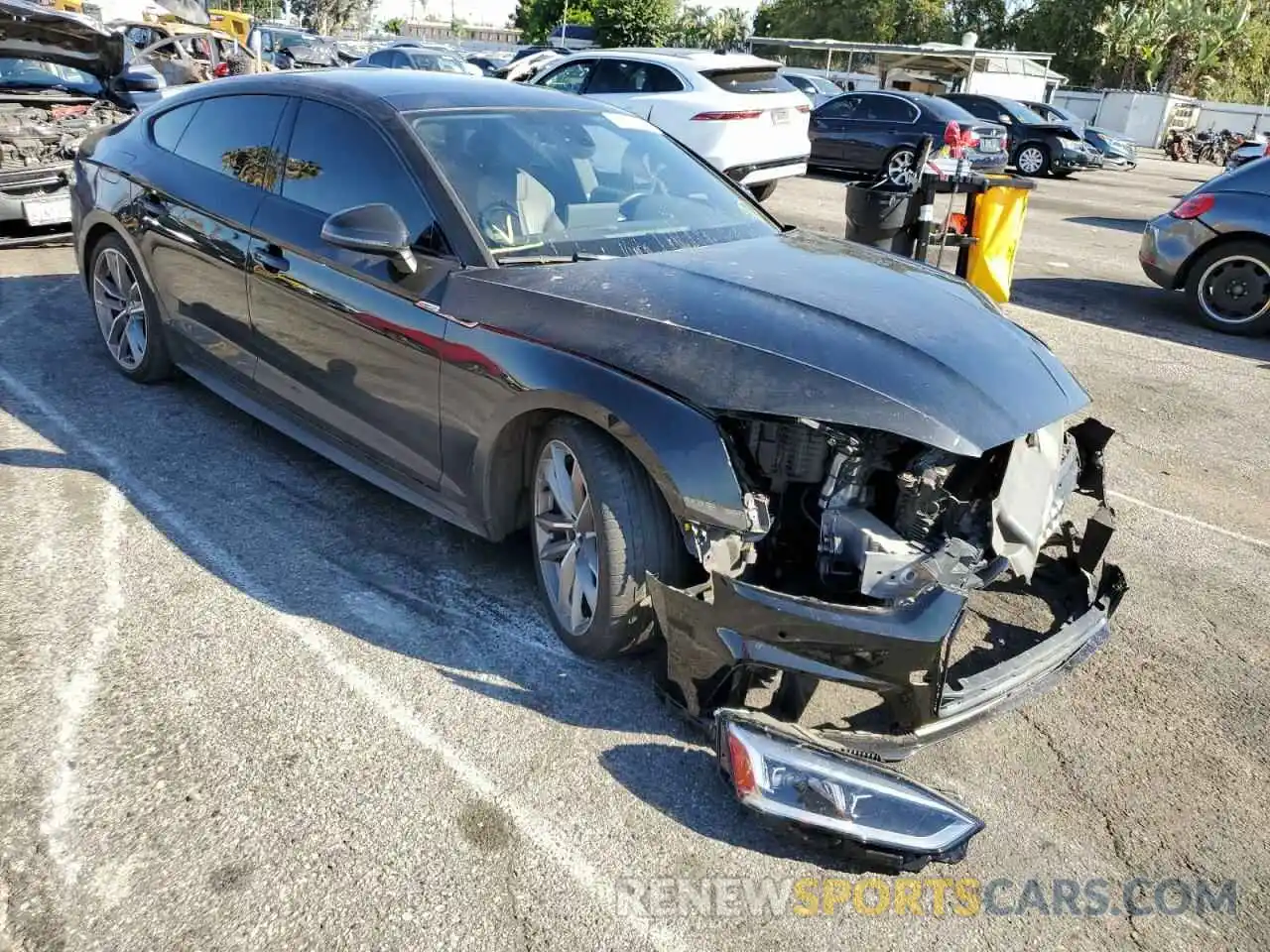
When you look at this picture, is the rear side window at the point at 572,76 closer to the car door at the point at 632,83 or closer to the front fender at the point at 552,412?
the car door at the point at 632,83

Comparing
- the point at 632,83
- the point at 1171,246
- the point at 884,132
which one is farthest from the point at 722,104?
the point at 884,132

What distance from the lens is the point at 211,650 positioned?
3.09 metres

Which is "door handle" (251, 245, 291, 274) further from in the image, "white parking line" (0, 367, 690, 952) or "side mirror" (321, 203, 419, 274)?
"white parking line" (0, 367, 690, 952)

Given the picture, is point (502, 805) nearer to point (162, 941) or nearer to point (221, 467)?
point (162, 941)

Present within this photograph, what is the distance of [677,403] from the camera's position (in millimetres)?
2650

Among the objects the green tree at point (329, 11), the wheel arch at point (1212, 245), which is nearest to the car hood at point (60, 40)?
the wheel arch at point (1212, 245)

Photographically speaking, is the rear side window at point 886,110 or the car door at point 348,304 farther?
the rear side window at point 886,110

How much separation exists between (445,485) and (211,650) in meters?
0.91

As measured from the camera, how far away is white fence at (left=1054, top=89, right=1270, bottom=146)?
38375 millimetres

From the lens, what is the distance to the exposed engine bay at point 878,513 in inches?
101

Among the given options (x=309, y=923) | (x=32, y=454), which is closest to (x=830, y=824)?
(x=309, y=923)

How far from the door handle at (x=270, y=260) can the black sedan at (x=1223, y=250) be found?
7.38 meters

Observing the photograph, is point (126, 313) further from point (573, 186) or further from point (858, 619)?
point (858, 619)

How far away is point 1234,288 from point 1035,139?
13.6 m
